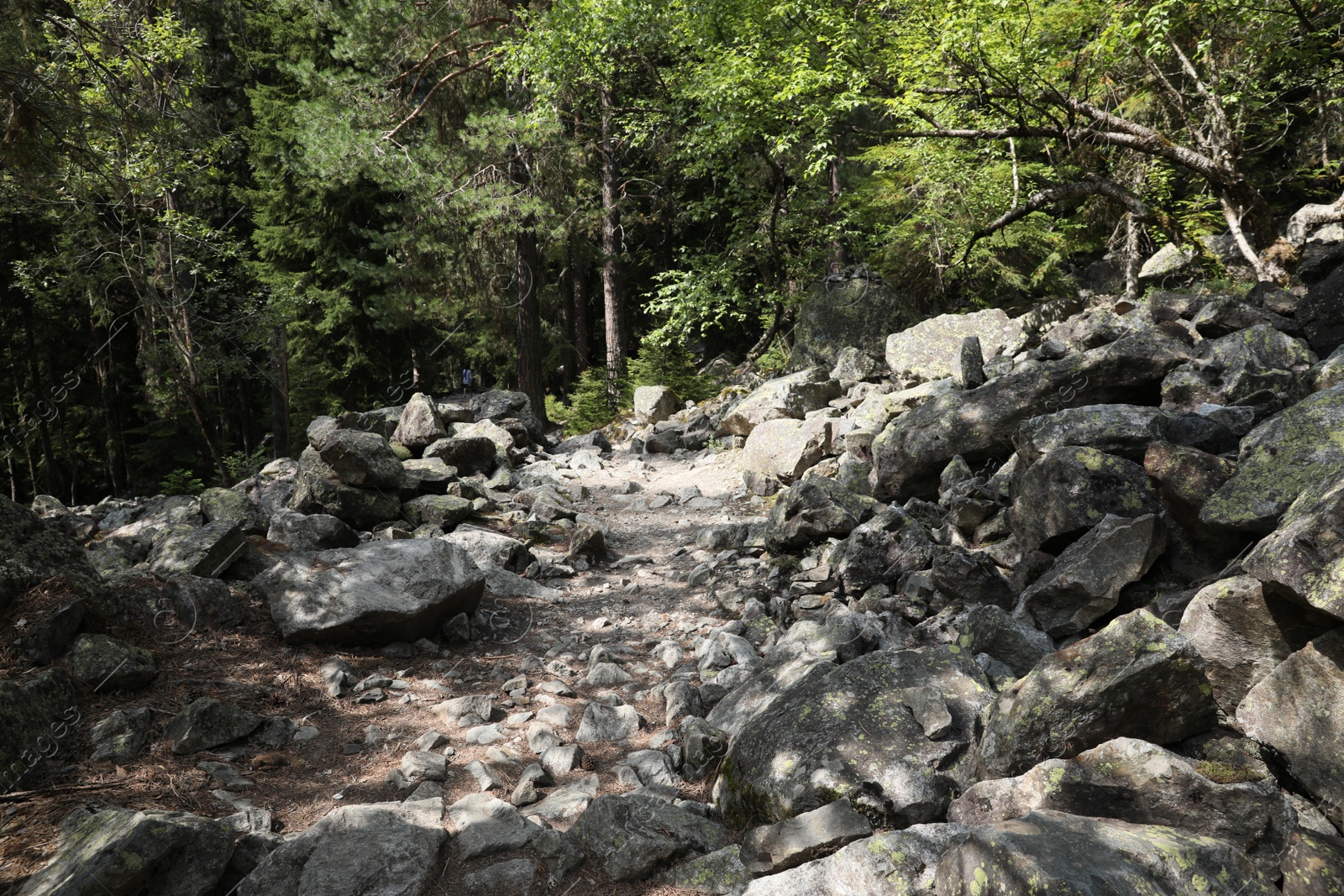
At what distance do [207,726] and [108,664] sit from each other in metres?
0.88

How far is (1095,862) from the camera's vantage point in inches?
99.3

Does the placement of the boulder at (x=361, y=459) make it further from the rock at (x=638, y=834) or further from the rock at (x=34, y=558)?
the rock at (x=638, y=834)

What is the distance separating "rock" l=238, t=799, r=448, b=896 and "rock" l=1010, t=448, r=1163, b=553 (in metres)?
4.41

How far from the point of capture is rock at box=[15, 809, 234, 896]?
3062 mm

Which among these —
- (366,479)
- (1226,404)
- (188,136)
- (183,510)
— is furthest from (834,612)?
(188,136)

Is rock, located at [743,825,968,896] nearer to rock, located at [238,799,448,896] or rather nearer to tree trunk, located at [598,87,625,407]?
rock, located at [238,799,448,896]

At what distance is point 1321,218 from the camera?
1020 cm

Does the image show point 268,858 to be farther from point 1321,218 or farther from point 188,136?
point 1321,218

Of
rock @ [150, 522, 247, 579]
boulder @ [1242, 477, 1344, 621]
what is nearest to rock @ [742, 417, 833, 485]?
A: rock @ [150, 522, 247, 579]

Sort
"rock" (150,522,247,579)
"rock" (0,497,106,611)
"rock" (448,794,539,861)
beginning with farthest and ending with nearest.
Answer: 1. "rock" (150,522,247,579)
2. "rock" (0,497,106,611)
3. "rock" (448,794,539,861)

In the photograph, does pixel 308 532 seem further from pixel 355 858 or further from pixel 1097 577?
pixel 1097 577

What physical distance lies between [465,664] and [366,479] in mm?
3550

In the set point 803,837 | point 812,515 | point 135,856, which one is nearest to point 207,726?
Answer: point 135,856

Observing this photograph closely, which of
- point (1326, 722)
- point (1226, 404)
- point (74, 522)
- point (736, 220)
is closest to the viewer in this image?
point (1326, 722)
